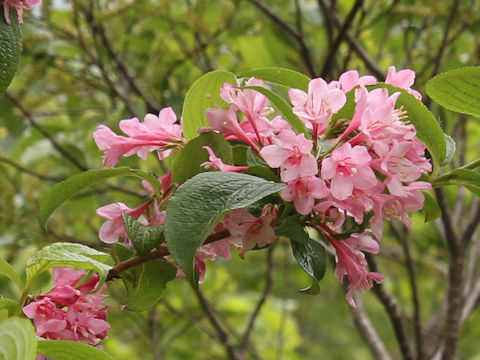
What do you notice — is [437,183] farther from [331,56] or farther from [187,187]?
[331,56]

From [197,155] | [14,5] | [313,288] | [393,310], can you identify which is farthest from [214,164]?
[393,310]

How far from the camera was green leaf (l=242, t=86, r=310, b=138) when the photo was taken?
56 cm

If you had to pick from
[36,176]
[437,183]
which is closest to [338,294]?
[36,176]

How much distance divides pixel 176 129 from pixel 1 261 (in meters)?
0.21

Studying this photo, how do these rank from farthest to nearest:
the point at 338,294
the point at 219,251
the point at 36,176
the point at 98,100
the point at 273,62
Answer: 1. the point at 338,294
2. the point at 98,100
3. the point at 273,62
4. the point at 36,176
5. the point at 219,251

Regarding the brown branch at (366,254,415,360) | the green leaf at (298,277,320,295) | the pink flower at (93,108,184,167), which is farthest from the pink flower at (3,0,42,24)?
the brown branch at (366,254,415,360)

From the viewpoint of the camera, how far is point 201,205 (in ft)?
1.66

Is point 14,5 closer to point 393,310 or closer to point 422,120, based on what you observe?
point 422,120

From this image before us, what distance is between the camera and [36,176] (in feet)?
5.02

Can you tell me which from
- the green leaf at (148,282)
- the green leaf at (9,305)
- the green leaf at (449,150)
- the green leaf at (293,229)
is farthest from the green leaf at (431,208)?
the green leaf at (9,305)

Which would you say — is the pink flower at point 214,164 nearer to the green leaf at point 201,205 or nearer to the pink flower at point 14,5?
the green leaf at point 201,205

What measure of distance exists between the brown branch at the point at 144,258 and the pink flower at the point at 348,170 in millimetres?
101

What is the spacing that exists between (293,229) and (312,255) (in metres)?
0.04

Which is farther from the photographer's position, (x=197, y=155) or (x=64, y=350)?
(x=197, y=155)
